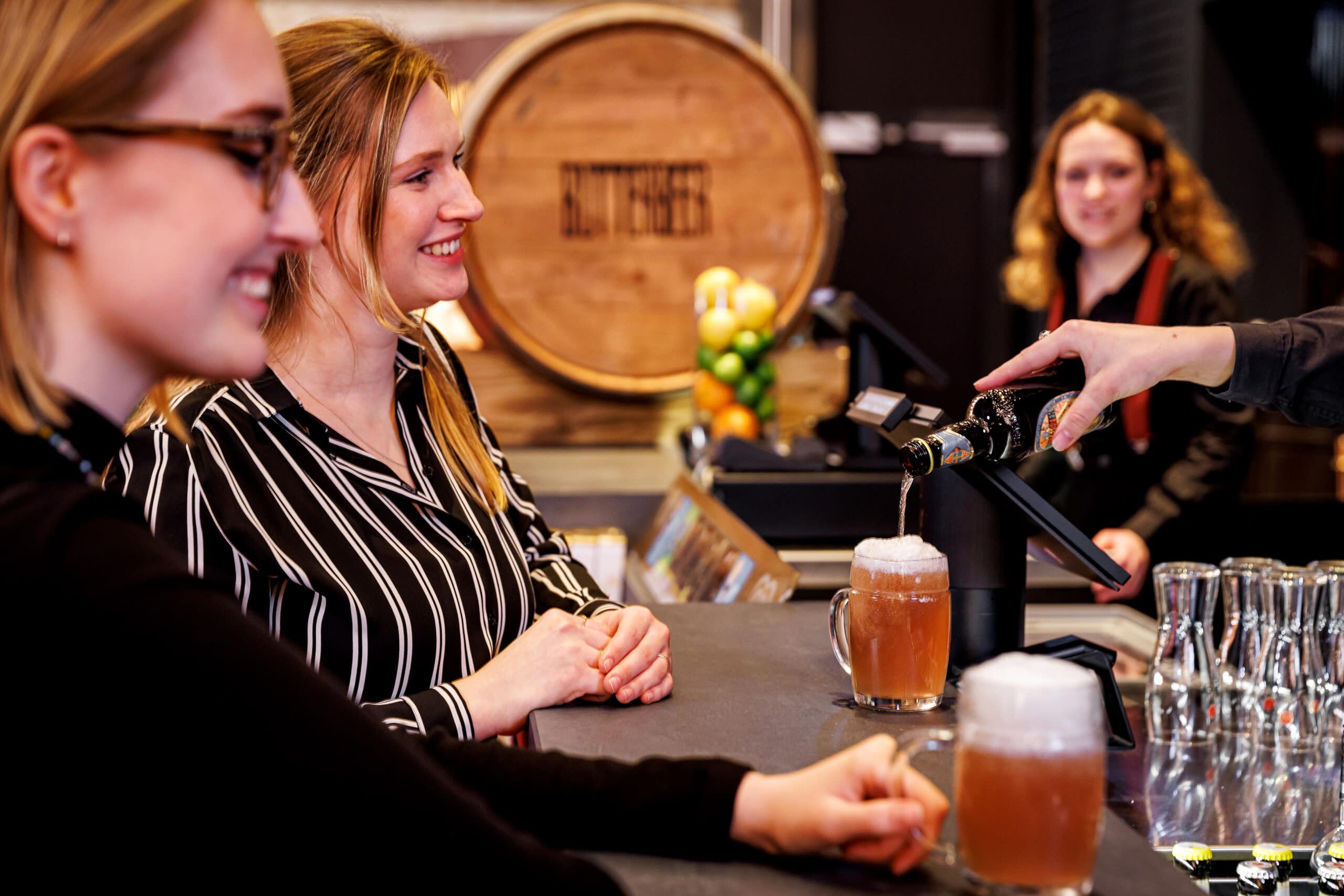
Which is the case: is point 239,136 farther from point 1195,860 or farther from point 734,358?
point 734,358

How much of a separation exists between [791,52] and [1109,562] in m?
Result: 3.85

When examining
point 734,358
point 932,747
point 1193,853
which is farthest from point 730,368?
point 932,747

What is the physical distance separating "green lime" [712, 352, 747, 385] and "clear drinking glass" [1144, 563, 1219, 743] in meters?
1.62

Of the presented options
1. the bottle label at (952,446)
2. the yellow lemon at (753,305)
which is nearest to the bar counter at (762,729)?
the bottle label at (952,446)

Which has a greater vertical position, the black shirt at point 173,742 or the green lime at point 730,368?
the green lime at point 730,368

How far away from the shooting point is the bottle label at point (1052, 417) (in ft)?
4.40

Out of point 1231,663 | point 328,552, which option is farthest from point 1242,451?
point 328,552

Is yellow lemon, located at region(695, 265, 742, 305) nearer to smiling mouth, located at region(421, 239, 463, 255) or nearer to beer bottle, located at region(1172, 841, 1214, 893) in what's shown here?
smiling mouth, located at region(421, 239, 463, 255)

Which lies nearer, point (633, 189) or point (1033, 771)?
point (1033, 771)

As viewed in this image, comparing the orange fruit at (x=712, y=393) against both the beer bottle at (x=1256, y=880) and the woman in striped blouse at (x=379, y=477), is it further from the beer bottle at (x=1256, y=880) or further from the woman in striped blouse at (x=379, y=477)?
the beer bottle at (x=1256, y=880)

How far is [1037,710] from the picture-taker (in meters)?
0.82

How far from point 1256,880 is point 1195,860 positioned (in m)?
0.05

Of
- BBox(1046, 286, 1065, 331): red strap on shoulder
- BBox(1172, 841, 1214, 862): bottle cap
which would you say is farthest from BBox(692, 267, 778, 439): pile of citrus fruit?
BBox(1172, 841, 1214, 862): bottle cap

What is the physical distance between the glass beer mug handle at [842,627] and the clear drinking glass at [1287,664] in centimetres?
48
